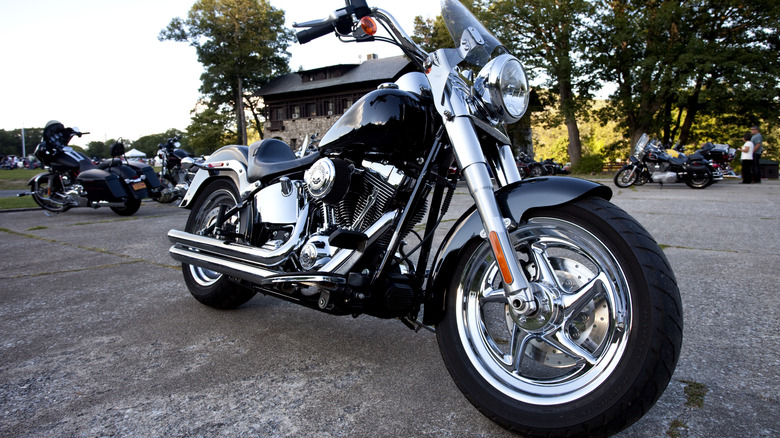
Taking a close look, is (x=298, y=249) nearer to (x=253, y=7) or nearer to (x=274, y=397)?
(x=274, y=397)

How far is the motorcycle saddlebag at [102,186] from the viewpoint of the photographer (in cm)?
798

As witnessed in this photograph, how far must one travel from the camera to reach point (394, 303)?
1.89 meters

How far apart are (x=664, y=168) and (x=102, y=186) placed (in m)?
13.1

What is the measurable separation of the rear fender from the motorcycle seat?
0.34 feet

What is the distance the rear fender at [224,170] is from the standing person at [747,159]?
1576cm

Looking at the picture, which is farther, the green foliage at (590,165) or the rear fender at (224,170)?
the green foliage at (590,165)

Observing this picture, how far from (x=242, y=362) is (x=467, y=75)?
158 cm

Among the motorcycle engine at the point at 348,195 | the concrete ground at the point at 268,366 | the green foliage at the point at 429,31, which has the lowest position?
the concrete ground at the point at 268,366

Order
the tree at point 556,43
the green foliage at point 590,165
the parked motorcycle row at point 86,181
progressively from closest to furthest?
the parked motorcycle row at point 86,181
the green foliage at point 590,165
the tree at point 556,43

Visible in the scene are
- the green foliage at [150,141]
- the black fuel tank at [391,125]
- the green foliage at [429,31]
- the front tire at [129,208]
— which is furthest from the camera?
the green foliage at [150,141]

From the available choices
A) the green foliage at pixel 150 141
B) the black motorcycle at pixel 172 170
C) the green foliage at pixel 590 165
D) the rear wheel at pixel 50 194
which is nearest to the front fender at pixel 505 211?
the rear wheel at pixel 50 194

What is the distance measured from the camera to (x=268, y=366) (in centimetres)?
213

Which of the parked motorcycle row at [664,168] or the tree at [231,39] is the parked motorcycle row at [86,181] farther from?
the tree at [231,39]

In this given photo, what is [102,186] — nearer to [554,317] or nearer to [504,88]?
[504,88]
